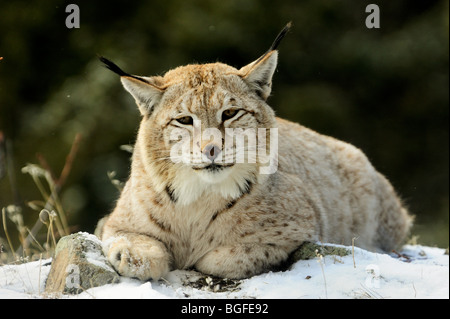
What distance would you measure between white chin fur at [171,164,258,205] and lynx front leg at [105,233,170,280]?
417mm

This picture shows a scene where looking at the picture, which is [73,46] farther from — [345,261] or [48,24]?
[345,261]

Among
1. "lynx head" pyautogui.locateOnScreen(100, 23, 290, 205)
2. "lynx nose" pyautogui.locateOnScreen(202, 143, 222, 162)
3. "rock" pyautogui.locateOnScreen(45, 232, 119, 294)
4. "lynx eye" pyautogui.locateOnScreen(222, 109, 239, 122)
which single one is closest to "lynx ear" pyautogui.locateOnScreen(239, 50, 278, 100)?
"lynx head" pyautogui.locateOnScreen(100, 23, 290, 205)

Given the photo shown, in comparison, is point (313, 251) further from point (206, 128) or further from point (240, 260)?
point (206, 128)

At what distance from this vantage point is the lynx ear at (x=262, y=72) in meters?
4.62

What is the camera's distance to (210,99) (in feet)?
14.6

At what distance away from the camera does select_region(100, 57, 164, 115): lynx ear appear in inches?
179

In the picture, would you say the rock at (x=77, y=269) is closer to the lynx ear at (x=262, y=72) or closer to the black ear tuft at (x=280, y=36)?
the lynx ear at (x=262, y=72)

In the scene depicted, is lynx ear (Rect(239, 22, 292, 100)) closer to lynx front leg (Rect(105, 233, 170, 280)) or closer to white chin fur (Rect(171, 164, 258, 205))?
white chin fur (Rect(171, 164, 258, 205))

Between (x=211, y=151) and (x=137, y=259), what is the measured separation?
0.85 metres

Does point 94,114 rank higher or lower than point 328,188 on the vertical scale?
higher

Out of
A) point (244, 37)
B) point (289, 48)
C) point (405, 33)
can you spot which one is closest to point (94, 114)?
point (244, 37)

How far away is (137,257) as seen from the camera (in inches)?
165

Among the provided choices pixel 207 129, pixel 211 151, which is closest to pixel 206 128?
pixel 207 129

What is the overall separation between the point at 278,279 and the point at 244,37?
7.98 metres
